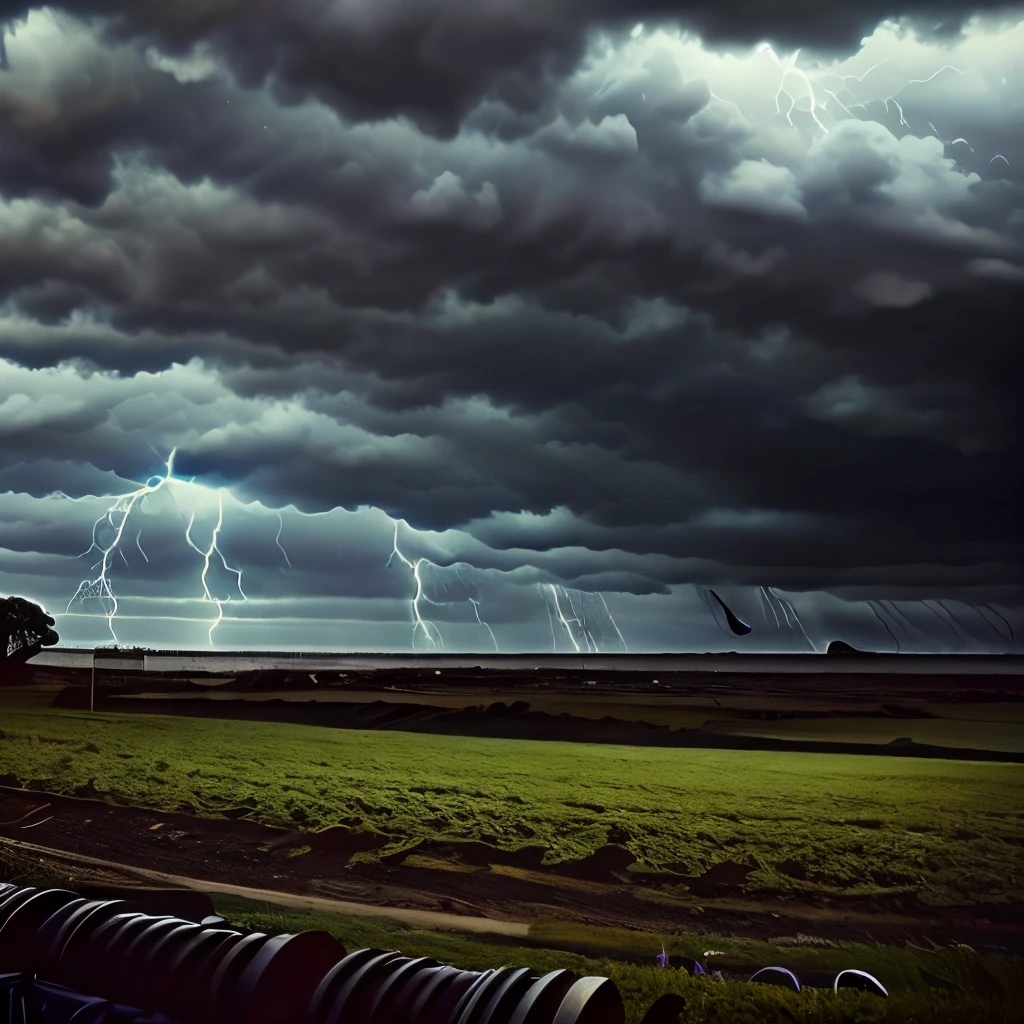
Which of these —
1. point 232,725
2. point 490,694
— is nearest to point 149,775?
point 232,725

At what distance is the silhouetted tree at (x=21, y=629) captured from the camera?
56.1 ft

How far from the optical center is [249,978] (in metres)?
4.93

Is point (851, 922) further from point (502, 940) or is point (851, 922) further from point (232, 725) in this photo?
point (232, 725)

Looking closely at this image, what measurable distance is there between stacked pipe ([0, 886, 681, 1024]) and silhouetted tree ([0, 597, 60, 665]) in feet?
38.5

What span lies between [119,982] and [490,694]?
9.19 meters

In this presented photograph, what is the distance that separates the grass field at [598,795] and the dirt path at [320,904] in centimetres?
92

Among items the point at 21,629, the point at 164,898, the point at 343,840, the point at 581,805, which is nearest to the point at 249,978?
the point at 581,805

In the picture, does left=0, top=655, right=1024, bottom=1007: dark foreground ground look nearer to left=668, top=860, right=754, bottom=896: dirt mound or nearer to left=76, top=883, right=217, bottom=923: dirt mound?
left=668, top=860, right=754, bottom=896: dirt mound

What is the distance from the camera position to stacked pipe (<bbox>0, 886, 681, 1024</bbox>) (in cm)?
435

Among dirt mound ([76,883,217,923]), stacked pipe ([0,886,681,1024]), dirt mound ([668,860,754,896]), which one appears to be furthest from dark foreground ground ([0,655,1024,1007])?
stacked pipe ([0,886,681,1024])

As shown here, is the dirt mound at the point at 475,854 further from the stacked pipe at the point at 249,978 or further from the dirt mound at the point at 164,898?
the stacked pipe at the point at 249,978

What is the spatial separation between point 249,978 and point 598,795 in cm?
739

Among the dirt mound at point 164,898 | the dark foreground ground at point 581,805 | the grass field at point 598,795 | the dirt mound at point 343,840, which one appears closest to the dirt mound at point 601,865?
the dark foreground ground at point 581,805

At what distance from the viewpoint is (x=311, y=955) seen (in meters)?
5.20
